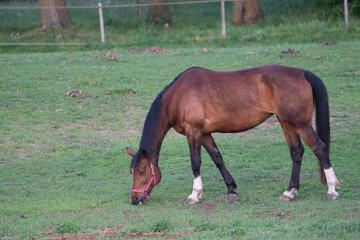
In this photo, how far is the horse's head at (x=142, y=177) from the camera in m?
7.83

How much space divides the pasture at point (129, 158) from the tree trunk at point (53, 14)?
5.75 m


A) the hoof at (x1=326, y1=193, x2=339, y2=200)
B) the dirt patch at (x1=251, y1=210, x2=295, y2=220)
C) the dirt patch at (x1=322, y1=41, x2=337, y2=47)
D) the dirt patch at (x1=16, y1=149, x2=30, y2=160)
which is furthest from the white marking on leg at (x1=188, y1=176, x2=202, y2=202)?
the dirt patch at (x1=322, y1=41, x2=337, y2=47)

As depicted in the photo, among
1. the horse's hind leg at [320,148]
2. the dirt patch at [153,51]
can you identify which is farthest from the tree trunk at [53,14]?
the horse's hind leg at [320,148]

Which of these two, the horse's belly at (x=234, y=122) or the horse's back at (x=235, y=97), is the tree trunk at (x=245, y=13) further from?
the horse's belly at (x=234, y=122)

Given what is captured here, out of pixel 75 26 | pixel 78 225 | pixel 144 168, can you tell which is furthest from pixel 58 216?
pixel 75 26

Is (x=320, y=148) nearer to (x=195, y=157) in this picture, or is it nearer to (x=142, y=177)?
(x=195, y=157)

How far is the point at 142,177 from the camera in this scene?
789 cm

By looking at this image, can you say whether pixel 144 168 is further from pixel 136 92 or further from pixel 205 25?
pixel 205 25

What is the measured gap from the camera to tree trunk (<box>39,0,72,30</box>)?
79.8 feet

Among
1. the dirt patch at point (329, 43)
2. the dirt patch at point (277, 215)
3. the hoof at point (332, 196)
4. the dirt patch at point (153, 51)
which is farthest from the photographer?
the dirt patch at point (153, 51)

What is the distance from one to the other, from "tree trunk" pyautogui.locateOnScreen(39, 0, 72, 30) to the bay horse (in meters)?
17.4

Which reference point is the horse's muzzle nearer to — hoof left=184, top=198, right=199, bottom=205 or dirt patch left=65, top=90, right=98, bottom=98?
hoof left=184, top=198, right=199, bottom=205

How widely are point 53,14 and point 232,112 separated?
1825cm

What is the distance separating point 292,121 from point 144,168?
6.96 ft
